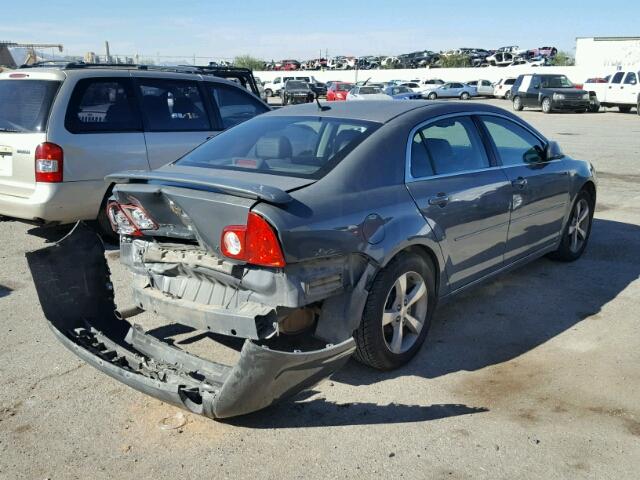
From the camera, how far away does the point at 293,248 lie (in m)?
3.16

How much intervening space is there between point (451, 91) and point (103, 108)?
131 feet

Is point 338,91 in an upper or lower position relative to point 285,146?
lower

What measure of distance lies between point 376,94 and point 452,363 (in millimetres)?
32152

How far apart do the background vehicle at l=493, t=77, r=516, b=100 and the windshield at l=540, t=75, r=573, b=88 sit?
392 inches

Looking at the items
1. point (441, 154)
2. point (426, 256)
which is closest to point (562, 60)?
point (441, 154)

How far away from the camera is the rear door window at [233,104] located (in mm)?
7582

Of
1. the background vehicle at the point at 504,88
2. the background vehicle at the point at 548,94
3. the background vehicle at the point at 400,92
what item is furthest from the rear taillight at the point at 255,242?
the background vehicle at the point at 504,88

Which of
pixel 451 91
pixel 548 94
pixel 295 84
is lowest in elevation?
pixel 451 91

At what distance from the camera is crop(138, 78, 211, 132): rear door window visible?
6.84 meters

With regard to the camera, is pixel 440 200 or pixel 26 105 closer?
pixel 440 200

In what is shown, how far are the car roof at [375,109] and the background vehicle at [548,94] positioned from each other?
28234mm

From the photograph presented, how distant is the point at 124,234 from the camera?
388cm

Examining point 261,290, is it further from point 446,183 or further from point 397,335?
point 446,183

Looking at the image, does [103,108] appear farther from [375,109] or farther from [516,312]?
[516,312]
